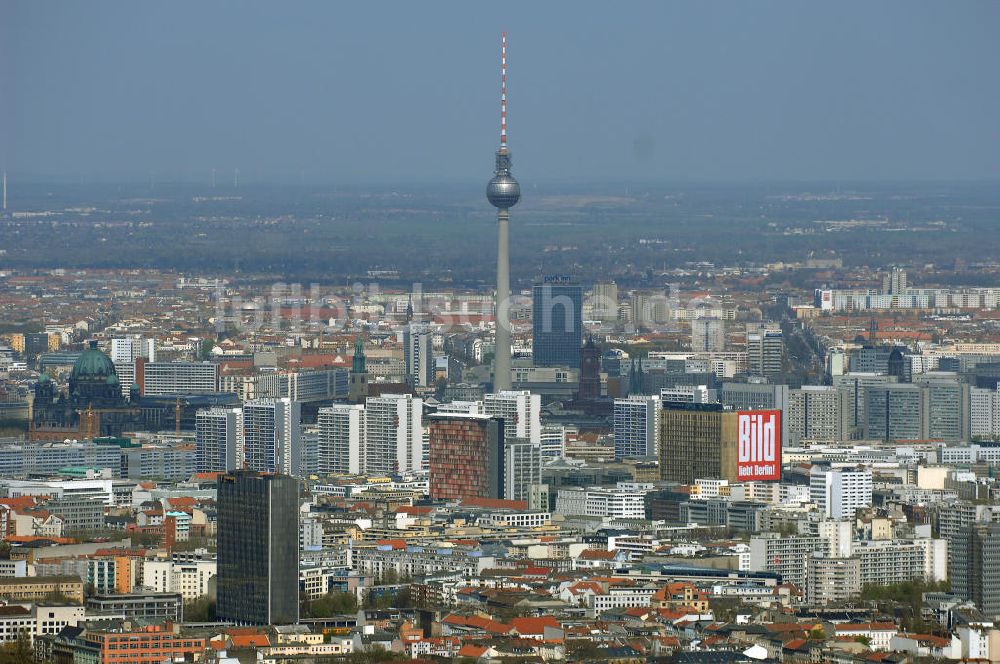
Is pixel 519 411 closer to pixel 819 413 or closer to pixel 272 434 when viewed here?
pixel 272 434

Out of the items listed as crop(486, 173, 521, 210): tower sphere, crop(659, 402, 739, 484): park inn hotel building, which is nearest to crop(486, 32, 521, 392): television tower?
Result: crop(486, 173, 521, 210): tower sphere

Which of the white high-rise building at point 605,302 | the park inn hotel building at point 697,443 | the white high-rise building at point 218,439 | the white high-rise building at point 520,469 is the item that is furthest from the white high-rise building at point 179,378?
the white high-rise building at point 520,469

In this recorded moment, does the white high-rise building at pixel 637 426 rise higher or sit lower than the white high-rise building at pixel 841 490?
higher

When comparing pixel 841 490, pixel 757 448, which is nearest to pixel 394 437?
pixel 757 448

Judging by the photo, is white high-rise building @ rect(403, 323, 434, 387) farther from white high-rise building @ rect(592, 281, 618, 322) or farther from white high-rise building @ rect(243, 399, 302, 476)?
white high-rise building @ rect(243, 399, 302, 476)

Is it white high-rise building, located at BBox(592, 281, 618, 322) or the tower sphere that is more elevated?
the tower sphere

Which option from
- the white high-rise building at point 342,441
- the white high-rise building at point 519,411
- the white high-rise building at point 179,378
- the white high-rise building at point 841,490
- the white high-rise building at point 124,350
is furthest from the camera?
the white high-rise building at point 124,350

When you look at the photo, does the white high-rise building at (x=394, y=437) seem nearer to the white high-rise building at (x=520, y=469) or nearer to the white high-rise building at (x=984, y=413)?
the white high-rise building at (x=520, y=469)
